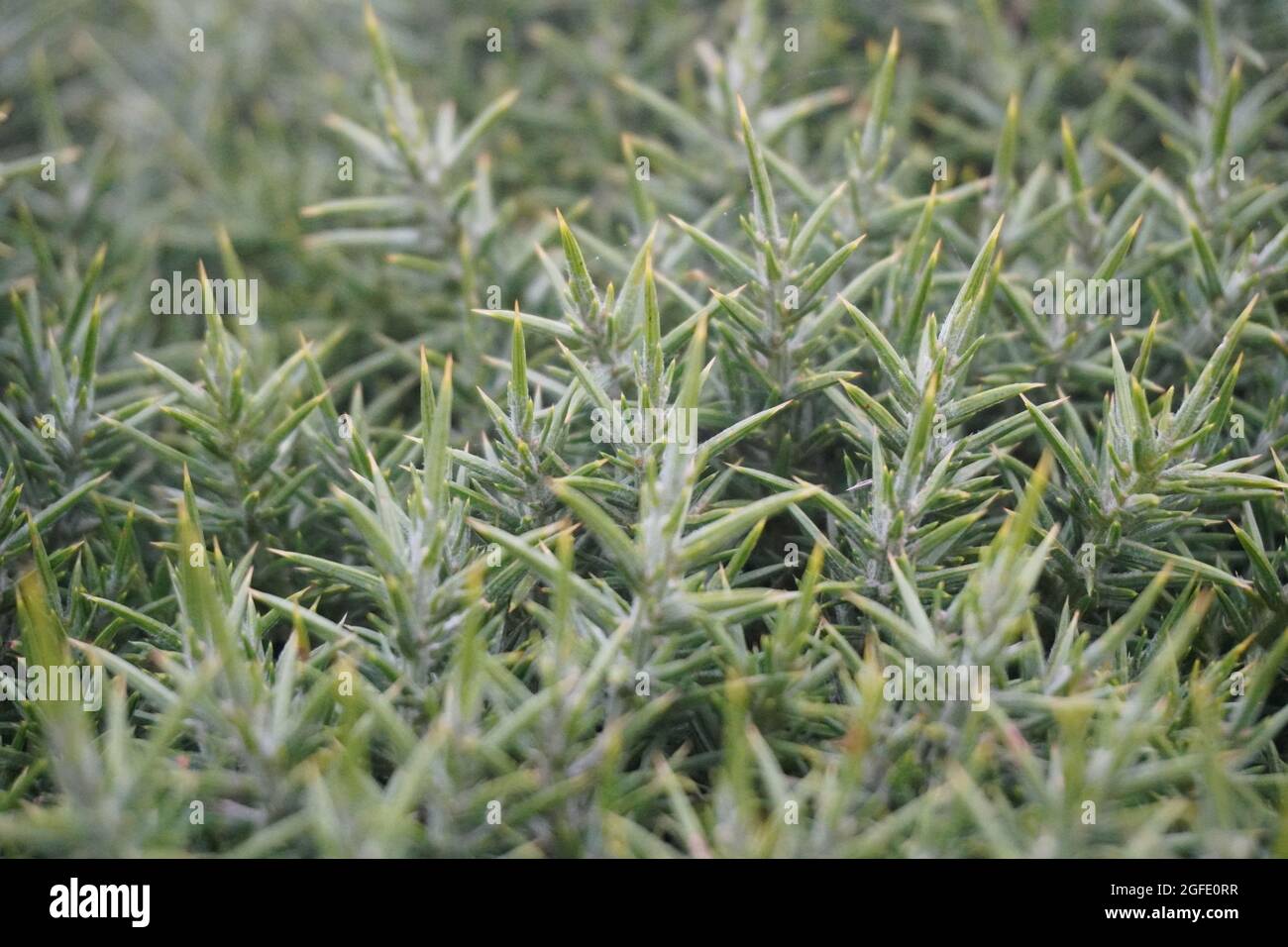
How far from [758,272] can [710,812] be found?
1.48 feet

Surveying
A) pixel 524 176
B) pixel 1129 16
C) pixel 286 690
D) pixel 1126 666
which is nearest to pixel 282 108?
pixel 524 176

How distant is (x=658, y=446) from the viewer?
81 centimetres

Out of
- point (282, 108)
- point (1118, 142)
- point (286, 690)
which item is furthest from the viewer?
point (282, 108)

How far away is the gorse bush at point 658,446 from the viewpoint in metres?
0.73

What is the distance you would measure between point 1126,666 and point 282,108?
1334mm

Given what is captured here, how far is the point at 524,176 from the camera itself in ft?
4.59

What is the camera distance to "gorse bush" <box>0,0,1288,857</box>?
0.73 metres

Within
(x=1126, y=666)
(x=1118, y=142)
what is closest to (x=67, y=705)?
(x=1126, y=666)

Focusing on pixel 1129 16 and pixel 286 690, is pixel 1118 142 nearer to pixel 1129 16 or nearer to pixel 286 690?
pixel 1129 16

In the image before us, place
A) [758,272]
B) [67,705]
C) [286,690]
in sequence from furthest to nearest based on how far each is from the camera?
A: [758,272], [286,690], [67,705]

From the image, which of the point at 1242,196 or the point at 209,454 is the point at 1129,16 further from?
the point at 209,454
